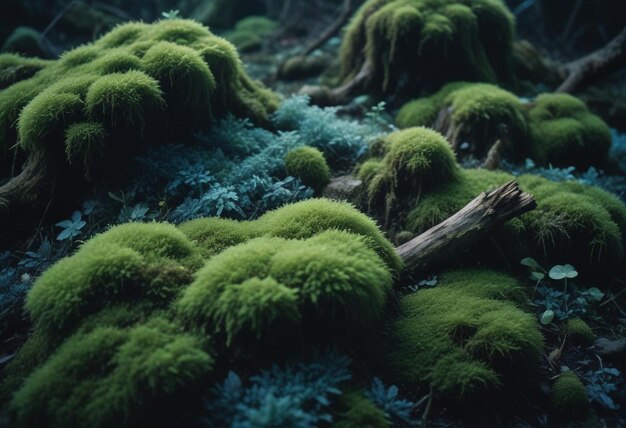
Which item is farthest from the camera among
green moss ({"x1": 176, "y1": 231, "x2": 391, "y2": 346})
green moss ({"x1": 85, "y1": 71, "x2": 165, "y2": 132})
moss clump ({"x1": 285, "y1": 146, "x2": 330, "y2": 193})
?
moss clump ({"x1": 285, "y1": 146, "x2": 330, "y2": 193})

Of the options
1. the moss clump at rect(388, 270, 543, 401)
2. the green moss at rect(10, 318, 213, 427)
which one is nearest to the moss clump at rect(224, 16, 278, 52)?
the moss clump at rect(388, 270, 543, 401)

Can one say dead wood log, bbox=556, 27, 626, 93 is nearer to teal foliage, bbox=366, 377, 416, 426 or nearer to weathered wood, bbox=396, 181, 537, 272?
weathered wood, bbox=396, 181, 537, 272

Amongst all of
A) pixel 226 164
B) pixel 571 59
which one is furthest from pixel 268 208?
Answer: pixel 571 59

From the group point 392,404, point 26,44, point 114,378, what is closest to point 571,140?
point 392,404

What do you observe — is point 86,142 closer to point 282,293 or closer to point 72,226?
point 72,226

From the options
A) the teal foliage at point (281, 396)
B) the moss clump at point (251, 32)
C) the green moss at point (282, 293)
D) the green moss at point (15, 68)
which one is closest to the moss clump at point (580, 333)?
the green moss at point (282, 293)

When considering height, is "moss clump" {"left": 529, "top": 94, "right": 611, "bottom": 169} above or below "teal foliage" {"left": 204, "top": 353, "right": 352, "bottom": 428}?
below
